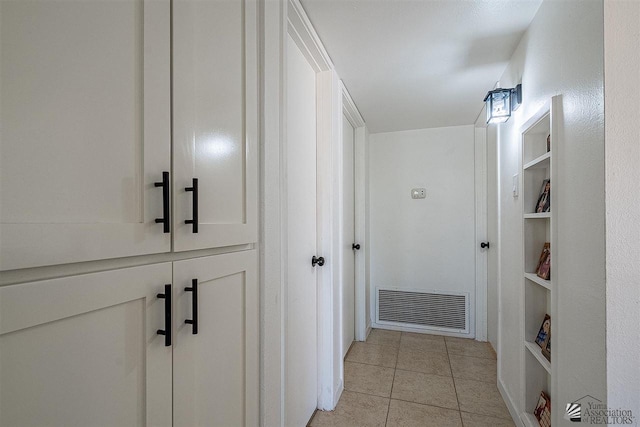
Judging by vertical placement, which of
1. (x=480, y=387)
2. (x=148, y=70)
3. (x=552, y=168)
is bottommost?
(x=480, y=387)

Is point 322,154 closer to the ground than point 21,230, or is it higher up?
higher up

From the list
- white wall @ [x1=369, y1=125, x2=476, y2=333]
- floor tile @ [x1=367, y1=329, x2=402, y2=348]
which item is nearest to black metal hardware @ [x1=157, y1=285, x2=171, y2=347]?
floor tile @ [x1=367, y1=329, x2=402, y2=348]

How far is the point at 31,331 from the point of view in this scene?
1.55 ft

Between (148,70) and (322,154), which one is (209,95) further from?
(322,154)

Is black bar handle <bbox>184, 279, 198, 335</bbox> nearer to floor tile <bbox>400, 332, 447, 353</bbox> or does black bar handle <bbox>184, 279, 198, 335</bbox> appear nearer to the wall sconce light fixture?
the wall sconce light fixture

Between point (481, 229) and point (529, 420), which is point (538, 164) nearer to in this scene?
point (529, 420)

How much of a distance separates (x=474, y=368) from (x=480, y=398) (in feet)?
1.54

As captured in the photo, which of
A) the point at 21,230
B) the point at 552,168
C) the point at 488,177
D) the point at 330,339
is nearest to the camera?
the point at 21,230

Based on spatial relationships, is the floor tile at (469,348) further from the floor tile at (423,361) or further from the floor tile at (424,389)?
the floor tile at (424,389)

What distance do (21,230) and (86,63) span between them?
307 millimetres

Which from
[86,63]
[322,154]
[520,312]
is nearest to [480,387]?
[520,312]

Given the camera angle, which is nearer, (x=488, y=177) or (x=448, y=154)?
(x=488, y=177)

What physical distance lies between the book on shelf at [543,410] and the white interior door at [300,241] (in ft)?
4.07

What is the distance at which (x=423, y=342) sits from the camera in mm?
3141
